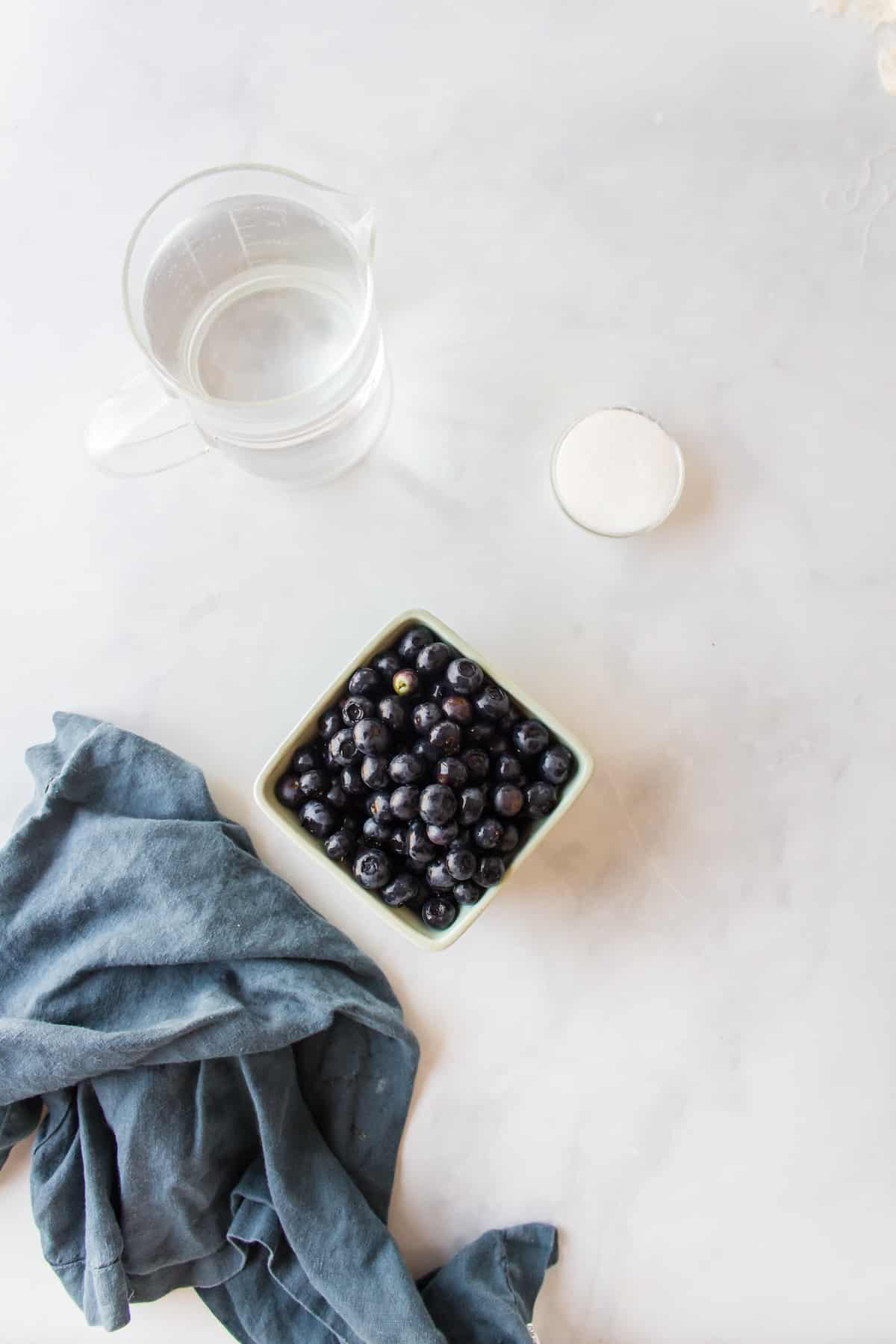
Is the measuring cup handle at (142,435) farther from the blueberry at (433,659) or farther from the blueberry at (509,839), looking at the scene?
the blueberry at (509,839)

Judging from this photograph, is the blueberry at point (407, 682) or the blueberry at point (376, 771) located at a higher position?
the blueberry at point (407, 682)

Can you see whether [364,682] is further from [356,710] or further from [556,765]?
[556,765]

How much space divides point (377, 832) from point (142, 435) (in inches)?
14.7

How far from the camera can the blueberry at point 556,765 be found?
26.2 inches

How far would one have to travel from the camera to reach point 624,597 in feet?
2.63

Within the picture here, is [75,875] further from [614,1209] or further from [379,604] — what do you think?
[614,1209]

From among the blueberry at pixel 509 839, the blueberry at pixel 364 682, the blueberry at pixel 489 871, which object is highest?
the blueberry at pixel 364 682

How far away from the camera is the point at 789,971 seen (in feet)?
2.61

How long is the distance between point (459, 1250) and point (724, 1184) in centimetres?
23

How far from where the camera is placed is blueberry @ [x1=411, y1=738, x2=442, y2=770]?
2.15 ft

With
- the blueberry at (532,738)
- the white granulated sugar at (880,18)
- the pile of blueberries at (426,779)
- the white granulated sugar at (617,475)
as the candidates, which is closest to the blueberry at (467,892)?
the pile of blueberries at (426,779)

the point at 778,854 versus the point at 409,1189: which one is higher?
the point at 778,854

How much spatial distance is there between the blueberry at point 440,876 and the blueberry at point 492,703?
4.3 inches

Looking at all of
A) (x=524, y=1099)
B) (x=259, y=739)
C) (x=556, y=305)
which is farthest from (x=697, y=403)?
(x=524, y=1099)
